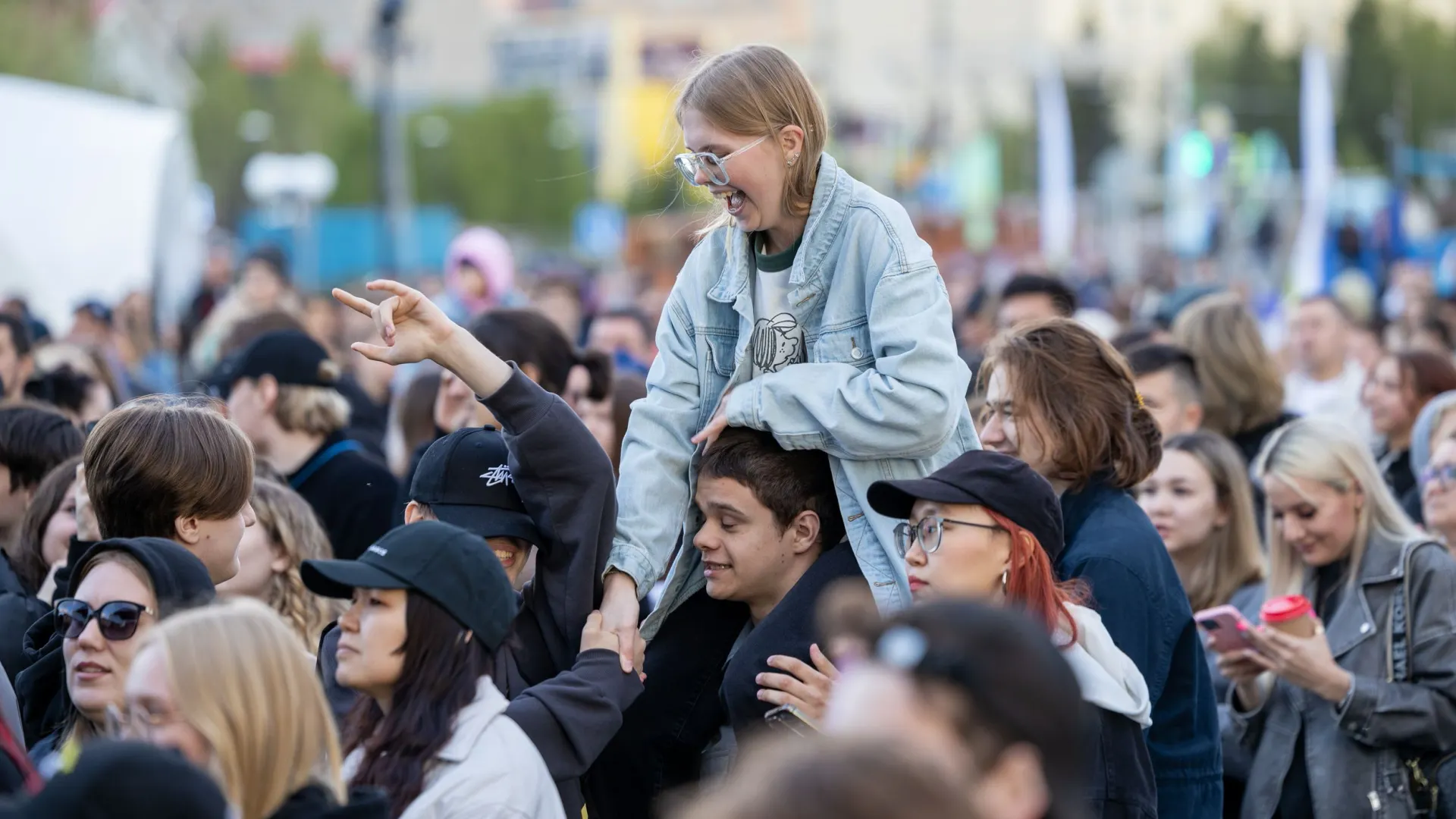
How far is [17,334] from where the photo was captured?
824 cm

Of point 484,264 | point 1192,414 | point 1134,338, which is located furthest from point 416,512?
point 484,264

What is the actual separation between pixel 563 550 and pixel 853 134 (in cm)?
5251

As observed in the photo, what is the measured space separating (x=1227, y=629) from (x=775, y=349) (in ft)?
6.06

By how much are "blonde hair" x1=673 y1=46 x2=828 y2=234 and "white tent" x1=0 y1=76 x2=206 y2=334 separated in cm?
1008

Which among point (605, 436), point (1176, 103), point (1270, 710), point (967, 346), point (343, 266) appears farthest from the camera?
point (1176, 103)

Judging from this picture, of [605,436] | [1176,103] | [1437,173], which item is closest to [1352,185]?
[1437,173]

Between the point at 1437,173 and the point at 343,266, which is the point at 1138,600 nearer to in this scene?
the point at 343,266

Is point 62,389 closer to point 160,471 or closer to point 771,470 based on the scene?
point 160,471

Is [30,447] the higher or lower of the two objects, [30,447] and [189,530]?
the lower

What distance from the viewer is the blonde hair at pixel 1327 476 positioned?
5645 mm

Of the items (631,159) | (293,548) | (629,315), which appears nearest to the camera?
(293,548)

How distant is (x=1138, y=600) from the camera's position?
4.50 metres

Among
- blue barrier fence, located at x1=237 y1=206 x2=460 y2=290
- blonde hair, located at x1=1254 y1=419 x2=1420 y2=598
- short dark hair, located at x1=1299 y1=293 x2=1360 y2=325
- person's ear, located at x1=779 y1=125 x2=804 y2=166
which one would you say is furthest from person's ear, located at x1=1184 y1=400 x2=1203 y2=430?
blue barrier fence, located at x1=237 y1=206 x2=460 y2=290

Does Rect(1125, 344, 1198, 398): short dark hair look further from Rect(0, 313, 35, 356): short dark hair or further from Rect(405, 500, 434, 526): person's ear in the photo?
Answer: Rect(0, 313, 35, 356): short dark hair
